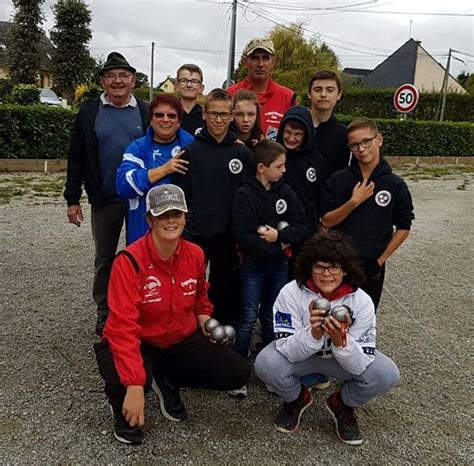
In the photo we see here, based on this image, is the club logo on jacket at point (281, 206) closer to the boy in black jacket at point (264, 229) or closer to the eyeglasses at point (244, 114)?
the boy in black jacket at point (264, 229)

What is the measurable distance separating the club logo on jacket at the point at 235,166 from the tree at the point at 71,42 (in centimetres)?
3598

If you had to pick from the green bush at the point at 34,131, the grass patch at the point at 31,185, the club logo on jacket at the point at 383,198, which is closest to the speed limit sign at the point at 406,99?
the green bush at the point at 34,131

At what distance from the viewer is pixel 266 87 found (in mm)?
4277

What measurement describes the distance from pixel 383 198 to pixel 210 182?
1.11 metres

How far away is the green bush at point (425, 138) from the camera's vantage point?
718 inches

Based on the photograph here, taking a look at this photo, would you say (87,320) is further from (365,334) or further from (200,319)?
(365,334)

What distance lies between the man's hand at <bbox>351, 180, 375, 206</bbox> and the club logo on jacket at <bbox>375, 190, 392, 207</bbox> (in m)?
0.05

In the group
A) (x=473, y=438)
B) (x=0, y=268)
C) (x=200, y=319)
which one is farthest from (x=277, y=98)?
(x=0, y=268)

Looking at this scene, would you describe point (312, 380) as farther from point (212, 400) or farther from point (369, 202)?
point (369, 202)

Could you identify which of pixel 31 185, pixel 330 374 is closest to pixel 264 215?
pixel 330 374

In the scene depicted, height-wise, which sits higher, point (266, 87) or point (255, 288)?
point (266, 87)

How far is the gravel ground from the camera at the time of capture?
2.88 metres

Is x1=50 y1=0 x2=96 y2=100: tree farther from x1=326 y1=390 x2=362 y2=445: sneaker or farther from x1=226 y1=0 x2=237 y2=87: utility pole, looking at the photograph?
x1=326 y1=390 x2=362 y2=445: sneaker

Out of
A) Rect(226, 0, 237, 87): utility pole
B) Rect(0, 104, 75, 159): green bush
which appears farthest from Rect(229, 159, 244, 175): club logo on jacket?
Rect(226, 0, 237, 87): utility pole
